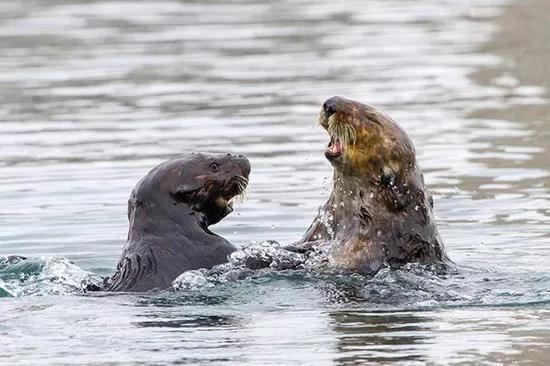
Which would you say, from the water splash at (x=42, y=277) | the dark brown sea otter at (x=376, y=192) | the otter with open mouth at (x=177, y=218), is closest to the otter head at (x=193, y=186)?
the otter with open mouth at (x=177, y=218)

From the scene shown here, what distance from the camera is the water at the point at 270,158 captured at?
291 inches

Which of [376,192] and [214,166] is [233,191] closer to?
[214,166]

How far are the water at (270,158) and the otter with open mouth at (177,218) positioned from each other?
7.9 inches

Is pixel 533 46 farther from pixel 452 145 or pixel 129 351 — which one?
pixel 129 351

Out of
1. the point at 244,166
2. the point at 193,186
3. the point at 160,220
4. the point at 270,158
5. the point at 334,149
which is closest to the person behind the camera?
the point at 334,149

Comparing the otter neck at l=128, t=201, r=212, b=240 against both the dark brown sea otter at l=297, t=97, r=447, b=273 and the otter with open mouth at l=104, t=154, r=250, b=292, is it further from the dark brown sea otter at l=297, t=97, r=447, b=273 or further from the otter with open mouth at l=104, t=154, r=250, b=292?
the dark brown sea otter at l=297, t=97, r=447, b=273

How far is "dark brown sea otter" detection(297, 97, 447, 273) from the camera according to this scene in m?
8.48

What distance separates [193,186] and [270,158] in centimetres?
434

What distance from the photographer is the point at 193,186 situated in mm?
8836

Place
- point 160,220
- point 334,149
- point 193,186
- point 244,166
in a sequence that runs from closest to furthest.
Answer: point 334,149, point 160,220, point 193,186, point 244,166

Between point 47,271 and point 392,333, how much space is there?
2530mm

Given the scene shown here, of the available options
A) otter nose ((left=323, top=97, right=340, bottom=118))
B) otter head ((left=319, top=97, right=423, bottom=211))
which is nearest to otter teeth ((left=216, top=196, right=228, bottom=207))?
otter head ((left=319, top=97, right=423, bottom=211))

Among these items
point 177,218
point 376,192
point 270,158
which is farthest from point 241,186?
point 270,158

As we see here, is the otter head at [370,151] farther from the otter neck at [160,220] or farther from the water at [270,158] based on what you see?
the otter neck at [160,220]
